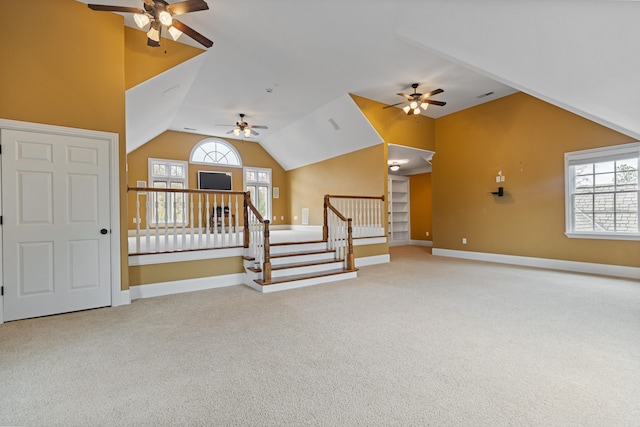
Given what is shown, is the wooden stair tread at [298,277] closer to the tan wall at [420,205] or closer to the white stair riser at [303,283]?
the white stair riser at [303,283]

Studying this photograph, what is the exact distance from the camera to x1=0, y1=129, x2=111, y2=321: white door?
3246 mm

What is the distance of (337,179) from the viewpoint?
8.73m

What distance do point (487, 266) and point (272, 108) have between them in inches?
243

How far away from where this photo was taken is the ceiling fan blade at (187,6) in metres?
3.01

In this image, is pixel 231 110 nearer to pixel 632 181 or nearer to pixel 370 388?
pixel 370 388

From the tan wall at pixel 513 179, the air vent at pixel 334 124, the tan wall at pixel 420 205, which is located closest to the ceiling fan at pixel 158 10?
the air vent at pixel 334 124

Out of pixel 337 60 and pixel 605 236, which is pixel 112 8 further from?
pixel 605 236

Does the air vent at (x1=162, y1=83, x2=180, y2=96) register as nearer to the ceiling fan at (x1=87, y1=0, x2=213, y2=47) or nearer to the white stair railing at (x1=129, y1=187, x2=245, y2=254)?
the white stair railing at (x1=129, y1=187, x2=245, y2=254)

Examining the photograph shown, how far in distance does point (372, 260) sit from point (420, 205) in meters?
4.24

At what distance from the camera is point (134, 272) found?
4.08 metres

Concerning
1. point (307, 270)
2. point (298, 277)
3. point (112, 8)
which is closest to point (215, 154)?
point (307, 270)

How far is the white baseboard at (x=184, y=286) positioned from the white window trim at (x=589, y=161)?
6.15 meters

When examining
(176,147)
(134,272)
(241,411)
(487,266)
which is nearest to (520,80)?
(487,266)

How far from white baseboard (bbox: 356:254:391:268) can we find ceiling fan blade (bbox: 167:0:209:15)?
5082mm
